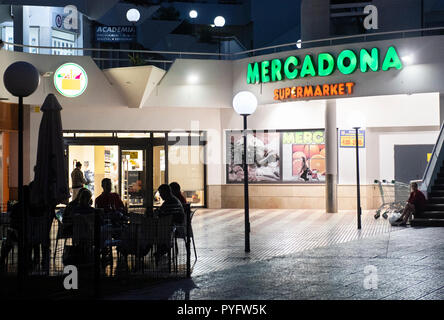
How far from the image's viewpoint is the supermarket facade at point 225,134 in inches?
866

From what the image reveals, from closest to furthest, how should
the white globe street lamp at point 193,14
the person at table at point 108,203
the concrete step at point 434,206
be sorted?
1. the person at table at point 108,203
2. the concrete step at point 434,206
3. the white globe street lamp at point 193,14

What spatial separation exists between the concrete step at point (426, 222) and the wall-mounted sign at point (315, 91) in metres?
5.28

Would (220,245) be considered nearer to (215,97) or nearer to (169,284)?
(169,284)

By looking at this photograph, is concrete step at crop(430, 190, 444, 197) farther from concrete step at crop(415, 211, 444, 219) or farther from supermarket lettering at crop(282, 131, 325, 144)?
supermarket lettering at crop(282, 131, 325, 144)

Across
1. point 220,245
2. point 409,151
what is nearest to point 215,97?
point 409,151

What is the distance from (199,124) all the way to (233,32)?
24.3 metres

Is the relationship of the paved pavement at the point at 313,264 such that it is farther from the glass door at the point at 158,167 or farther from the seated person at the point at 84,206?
the glass door at the point at 158,167

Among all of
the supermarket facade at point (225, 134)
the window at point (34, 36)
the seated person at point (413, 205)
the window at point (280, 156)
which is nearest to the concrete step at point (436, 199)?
the seated person at point (413, 205)

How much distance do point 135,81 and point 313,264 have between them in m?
12.8

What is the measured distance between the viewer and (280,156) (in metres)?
23.4

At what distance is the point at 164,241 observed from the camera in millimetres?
9867

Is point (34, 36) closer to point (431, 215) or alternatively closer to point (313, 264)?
point (431, 215)

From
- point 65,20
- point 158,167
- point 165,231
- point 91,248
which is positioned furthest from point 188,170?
point 165,231

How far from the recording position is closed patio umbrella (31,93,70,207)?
33.9ft
